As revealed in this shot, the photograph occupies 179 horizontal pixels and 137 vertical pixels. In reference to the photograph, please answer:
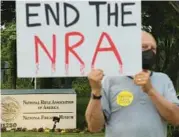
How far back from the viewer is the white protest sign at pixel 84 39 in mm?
3064

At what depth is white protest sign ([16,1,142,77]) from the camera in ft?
10.1

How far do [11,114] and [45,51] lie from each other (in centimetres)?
1080

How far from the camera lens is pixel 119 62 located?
121 inches

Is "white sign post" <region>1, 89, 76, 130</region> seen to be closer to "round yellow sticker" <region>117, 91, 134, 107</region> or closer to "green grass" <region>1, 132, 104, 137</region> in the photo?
"green grass" <region>1, 132, 104, 137</region>

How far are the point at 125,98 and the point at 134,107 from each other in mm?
78

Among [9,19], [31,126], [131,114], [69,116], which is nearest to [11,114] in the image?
[31,126]

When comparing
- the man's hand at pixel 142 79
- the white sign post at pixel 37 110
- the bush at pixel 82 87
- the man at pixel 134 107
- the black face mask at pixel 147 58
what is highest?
the black face mask at pixel 147 58

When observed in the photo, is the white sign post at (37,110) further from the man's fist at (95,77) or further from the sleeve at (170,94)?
the man's fist at (95,77)

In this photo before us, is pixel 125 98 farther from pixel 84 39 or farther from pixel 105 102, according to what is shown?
pixel 84 39

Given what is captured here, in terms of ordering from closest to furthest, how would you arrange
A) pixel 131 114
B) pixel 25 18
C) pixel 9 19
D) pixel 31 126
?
pixel 25 18
pixel 131 114
pixel 31 126
pixel 9 19

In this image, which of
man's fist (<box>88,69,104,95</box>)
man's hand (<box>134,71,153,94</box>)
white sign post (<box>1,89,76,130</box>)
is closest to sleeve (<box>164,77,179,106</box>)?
man's hand (<box>134,71,153,94</box>)

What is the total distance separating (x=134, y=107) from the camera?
3.34 m

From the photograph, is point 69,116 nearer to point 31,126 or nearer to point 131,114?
point 31,126

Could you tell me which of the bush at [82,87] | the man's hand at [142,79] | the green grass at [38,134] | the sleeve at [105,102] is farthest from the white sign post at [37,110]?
the bush at [82,87]
